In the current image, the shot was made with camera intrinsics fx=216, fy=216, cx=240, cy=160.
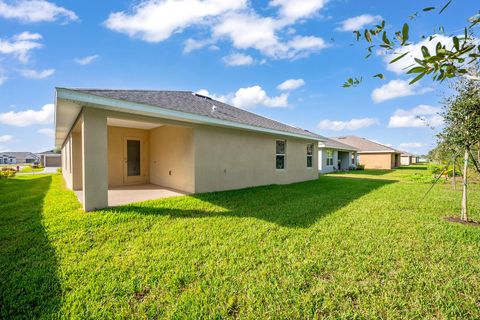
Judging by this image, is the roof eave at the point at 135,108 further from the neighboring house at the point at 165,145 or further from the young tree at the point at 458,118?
the young tree at the point at 458,118

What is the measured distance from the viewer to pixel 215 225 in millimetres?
5371

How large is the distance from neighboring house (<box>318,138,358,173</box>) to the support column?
56.5 feet

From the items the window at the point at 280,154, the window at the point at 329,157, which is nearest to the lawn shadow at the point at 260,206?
the window at the point at 280,154

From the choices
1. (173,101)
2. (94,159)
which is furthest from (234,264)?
(173,101)

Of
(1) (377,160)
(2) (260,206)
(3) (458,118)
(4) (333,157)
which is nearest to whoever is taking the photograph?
(3) (458,118)

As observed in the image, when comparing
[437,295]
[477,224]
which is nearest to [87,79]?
[437,295]

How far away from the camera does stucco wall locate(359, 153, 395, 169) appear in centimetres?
3066

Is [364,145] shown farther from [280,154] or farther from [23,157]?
[23,157]

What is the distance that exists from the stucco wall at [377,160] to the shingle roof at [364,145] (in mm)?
750

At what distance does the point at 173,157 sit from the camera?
9.62 m

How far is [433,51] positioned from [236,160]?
8.74 meters

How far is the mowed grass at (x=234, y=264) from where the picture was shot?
2597mm

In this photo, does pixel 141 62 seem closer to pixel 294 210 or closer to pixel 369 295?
pixel 294 210

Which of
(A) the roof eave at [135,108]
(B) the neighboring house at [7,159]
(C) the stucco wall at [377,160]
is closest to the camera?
(A) the roof eave at [135,108]
